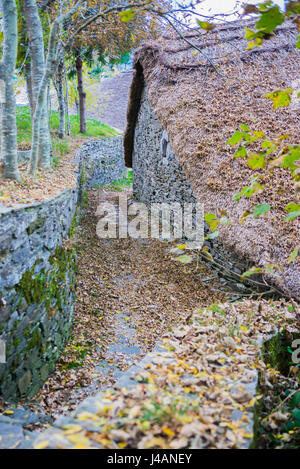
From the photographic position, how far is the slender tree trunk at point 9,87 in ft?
14.0

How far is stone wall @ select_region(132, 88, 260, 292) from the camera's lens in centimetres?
575

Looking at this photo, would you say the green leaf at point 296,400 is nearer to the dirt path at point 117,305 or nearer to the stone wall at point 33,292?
the dirt path at point 117,305

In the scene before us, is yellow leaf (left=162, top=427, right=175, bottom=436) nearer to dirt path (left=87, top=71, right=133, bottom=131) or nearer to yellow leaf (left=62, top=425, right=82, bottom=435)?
yellow leaf (left=62, top=425, right=82, bottom=435)

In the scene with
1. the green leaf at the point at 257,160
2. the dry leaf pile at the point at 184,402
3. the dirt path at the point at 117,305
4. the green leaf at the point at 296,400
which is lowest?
the dirt path at the point at 117,305

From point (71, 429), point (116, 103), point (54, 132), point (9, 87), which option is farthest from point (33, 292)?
point (116, 103)

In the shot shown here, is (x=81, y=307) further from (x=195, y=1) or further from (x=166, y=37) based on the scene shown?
(x=166, y=37)

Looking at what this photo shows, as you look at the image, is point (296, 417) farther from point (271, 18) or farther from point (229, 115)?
point (229, 115)

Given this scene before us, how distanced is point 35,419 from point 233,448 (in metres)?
1.87

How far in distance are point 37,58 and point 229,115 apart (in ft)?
11.1

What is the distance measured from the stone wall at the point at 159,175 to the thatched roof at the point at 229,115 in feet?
2.53

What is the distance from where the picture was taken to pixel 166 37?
329 inches

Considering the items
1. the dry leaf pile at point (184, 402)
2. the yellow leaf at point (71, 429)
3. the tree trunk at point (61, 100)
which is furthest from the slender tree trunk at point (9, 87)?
the tree trunk at point (61, 100)

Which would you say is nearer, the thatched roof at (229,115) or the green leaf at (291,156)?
the green leaf at (291,156)

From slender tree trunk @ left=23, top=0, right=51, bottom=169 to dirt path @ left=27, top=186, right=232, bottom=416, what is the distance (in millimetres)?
1926
